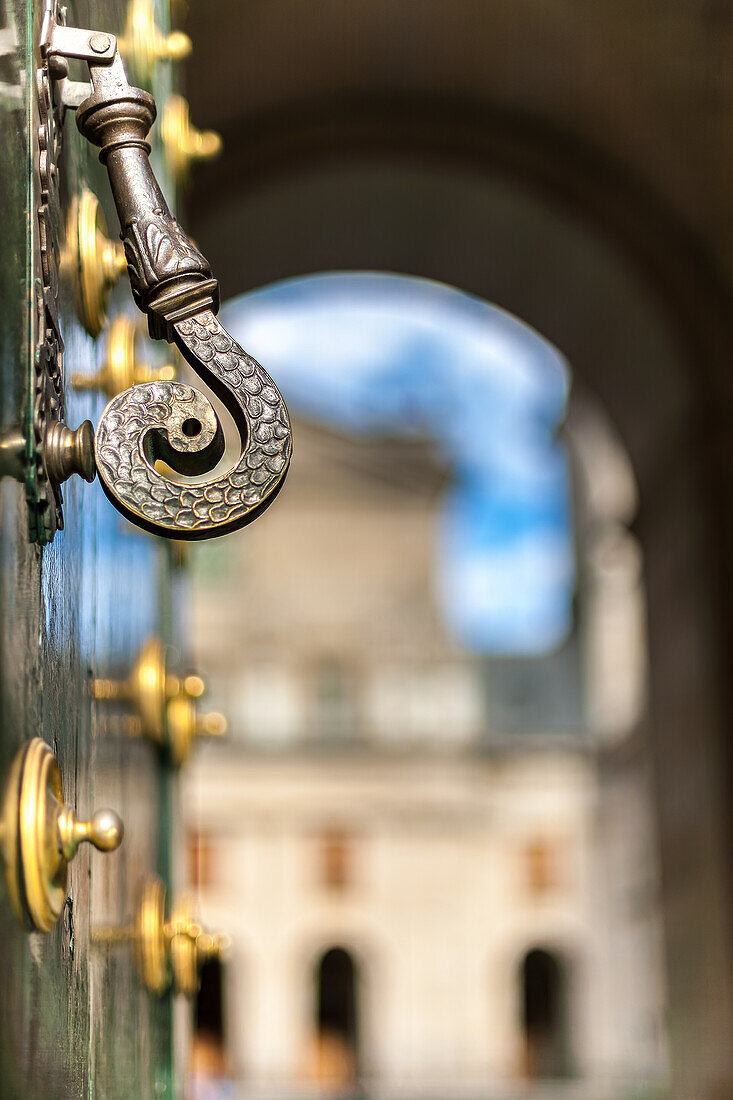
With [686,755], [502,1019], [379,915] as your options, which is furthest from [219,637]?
[686,755]

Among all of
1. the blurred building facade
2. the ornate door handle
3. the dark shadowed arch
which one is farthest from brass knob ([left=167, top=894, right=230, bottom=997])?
the blurred building facade

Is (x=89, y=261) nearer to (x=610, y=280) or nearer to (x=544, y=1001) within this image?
(x=610, y=280)

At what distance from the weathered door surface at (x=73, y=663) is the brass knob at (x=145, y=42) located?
2 cm

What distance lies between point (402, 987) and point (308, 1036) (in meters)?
1.92

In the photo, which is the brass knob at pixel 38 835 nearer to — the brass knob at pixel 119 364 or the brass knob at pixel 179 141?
the brass knob at pixel 119 364

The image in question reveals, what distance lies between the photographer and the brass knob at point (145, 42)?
134 centimetres

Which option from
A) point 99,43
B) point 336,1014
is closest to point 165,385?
point 99,43

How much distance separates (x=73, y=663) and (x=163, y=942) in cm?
53

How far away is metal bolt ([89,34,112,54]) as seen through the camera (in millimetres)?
860

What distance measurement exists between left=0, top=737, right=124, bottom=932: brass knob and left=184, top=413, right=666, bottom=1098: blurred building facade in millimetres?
25606

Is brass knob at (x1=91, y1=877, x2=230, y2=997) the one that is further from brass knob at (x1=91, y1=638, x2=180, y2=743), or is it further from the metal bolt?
the metal bolt

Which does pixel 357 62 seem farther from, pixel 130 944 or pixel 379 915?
pixel 379 915

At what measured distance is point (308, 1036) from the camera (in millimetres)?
27312

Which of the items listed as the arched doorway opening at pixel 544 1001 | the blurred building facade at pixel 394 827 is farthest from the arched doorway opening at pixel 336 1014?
the arched doorway opening at pixel 544 1001
